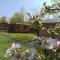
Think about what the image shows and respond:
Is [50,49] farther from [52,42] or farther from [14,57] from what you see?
[14,57]

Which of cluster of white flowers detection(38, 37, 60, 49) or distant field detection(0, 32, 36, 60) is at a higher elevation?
cluster of white flowers detection(38, 37, 60, 49)

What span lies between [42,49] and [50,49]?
0.04 metres

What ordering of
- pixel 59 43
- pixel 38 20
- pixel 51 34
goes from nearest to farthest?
1. pixel 59 43
2. pixel 51 34
3. pixel 38 20

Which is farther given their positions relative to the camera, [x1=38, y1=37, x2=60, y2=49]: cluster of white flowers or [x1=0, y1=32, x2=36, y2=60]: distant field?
[x1=0, y1=32, x2=36, y2=60]: distant field

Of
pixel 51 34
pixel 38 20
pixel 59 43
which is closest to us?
pixel 59 43

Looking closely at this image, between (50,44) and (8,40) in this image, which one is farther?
(8,40)

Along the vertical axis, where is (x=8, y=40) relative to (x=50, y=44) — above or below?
below

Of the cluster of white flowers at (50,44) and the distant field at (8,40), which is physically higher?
the cluster of white flowers at (50,44)

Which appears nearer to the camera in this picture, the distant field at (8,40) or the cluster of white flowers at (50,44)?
the cluster of white flowers at (50,44)

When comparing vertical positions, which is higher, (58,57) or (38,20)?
(38,20)

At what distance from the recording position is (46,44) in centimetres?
90

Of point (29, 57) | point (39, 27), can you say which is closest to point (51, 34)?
point (39, 27)

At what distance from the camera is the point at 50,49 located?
886 millimetres

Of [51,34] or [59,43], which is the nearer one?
[59,43]
